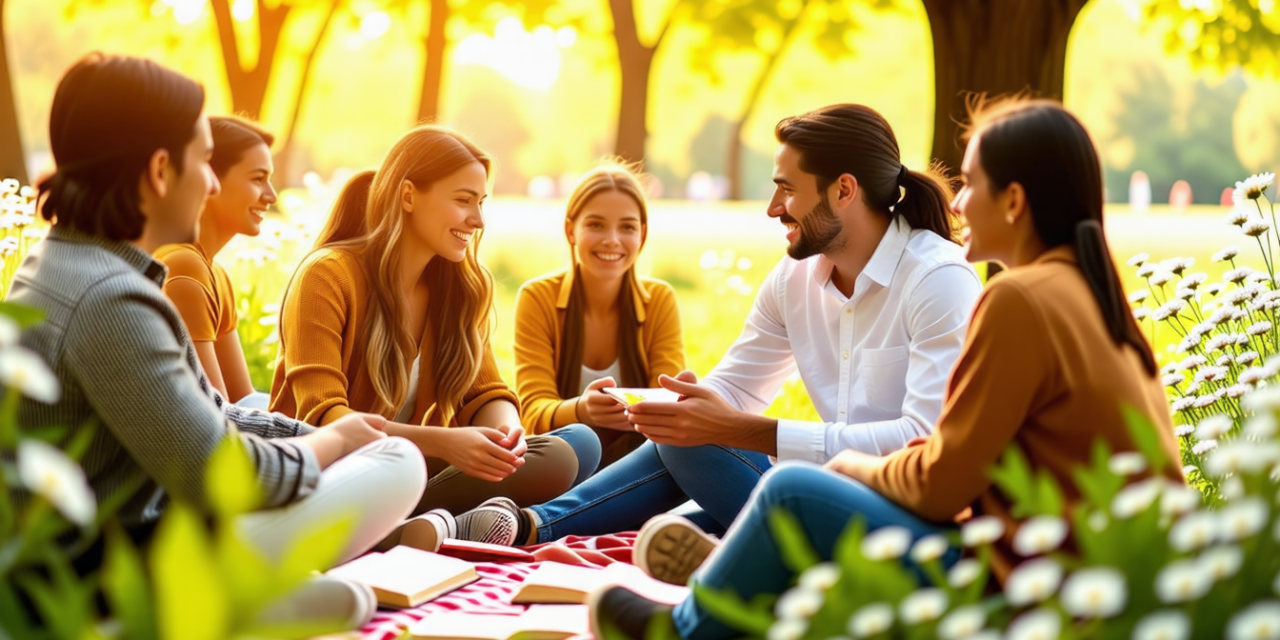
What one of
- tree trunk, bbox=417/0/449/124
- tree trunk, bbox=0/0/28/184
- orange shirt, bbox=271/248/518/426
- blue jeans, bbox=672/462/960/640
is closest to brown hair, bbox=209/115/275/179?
orange shirt, bbox=271/248/518/426

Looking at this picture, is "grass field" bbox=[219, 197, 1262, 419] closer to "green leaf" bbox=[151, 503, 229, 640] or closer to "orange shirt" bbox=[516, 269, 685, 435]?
"orange shirt" bbox=[516, 269, 685, 435]

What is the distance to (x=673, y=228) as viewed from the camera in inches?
861

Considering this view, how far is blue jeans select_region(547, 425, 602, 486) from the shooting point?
4.20 metres

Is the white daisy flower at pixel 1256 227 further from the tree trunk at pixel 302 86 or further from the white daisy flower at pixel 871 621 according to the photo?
the tree trunk at pixel 302 86

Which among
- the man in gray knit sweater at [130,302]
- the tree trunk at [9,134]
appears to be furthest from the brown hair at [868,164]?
the tree trunk at [9,134]

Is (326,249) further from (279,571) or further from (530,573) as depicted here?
(279,571)

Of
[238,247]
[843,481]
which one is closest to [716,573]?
[843,481]

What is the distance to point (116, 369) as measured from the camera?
2.21 metres

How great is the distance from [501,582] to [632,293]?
5.86 ft

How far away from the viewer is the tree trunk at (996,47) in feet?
19.3

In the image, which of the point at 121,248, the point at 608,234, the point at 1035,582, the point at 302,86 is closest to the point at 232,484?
the point at 1035,582

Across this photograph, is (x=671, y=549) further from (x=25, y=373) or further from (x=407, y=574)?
(x=25, y=373)

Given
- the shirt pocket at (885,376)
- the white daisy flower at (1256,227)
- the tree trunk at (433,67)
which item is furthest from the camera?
the tree trunk at (433,67)

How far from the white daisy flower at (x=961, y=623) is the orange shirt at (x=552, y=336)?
298 centimetres
